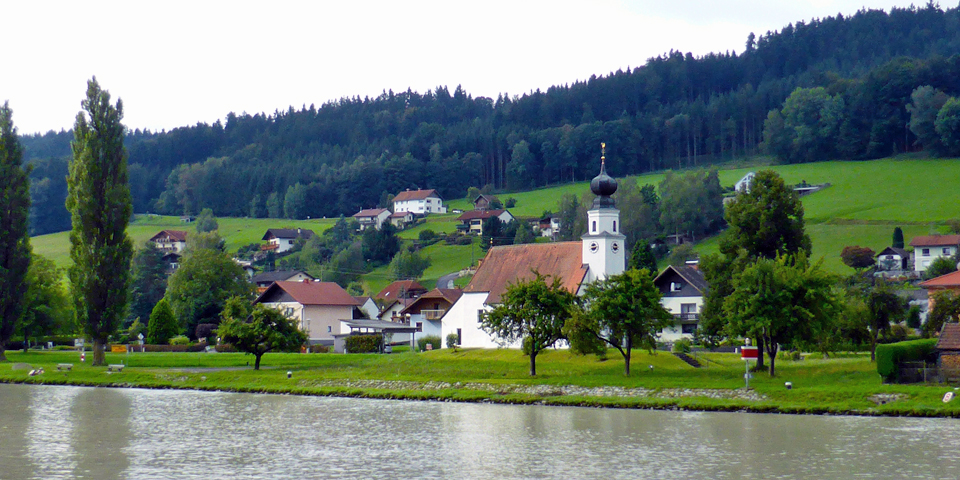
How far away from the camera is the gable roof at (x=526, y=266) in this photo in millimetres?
62094

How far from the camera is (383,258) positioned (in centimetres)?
13900

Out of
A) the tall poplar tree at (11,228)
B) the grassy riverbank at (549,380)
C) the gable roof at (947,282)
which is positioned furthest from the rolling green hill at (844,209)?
the tall poplar tree at (11,228)

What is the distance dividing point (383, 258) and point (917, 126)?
7833 cm

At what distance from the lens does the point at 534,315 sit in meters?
49.7

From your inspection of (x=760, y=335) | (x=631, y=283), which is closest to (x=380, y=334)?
(x=631, y=283)

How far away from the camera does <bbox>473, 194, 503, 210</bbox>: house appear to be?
15988 centimetres

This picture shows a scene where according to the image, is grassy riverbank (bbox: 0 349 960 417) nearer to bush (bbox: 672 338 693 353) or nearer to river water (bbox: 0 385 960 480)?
river water (bbox: 0 385 960 480)

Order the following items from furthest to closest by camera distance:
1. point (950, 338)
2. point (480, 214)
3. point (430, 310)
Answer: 1. point (480, 214)
2. point (430, 310)
3. point (950, 338)

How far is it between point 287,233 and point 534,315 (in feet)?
374

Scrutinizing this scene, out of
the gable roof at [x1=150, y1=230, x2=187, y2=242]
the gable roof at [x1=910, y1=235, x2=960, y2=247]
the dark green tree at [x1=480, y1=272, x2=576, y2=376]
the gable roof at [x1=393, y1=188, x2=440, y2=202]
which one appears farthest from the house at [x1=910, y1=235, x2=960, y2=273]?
the gable roof at [x1=150, y1=230, x2=187, y2=242]

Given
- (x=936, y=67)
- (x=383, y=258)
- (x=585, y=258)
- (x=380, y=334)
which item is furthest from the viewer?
(x=936, y=67)

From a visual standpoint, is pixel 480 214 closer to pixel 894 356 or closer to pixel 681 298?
pixel 681 298

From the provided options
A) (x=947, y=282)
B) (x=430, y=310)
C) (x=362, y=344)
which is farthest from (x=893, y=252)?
(x=362, y=344)

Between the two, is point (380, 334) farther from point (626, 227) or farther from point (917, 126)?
point (917, 126)
